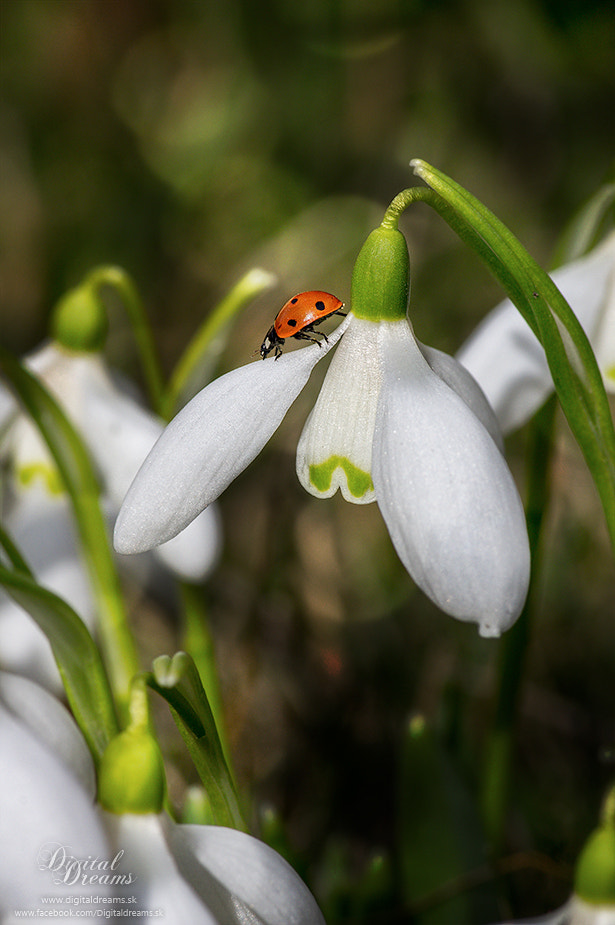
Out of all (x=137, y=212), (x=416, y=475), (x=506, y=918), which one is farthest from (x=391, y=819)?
(x=137, y=212)

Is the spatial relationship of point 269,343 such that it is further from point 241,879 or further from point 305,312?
point 241,879

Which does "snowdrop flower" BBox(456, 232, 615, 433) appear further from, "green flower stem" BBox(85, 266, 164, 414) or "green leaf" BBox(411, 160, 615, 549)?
"green flower stem" BBox(85, 266, 164, 414)

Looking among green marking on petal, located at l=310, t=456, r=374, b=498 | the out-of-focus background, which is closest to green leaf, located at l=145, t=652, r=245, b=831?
green marking on petal, located at l=310, t=456, r=374, b=498

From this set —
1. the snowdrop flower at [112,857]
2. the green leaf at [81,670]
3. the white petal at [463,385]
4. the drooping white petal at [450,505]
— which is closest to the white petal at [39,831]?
the snowdrop flower at [112,857]

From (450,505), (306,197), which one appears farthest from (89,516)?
(306,197)

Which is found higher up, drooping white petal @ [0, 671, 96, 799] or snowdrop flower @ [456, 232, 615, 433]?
snowdrop flower @ [456, 232, 615, 433]

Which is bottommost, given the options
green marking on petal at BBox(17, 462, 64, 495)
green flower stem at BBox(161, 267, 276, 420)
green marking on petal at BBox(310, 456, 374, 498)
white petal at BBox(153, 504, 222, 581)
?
green marking on petal at BBox(310, 456, 374, 498)
